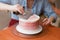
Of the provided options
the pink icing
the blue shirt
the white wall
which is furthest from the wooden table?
the white wall

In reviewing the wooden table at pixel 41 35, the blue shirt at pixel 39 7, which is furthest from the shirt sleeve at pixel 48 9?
the wooden table at pixel 41 35

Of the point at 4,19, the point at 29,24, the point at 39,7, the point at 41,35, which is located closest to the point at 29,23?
the point at 29,24

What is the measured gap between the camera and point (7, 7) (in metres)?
1.22

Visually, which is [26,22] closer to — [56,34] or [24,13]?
[24,13]

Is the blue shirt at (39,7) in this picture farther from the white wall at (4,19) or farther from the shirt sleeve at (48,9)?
the white wall at (4,19)

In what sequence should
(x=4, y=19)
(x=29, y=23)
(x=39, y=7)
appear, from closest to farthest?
(x=29, y=23), (x=39, y=7), (x=4, y=19)

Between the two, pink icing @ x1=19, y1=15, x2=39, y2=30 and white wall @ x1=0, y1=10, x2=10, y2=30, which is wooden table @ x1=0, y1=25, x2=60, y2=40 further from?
white wall @ x1=0, y1=10, x2=10, y2=30

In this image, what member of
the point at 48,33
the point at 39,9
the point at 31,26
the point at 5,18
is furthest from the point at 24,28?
the point at 5,18

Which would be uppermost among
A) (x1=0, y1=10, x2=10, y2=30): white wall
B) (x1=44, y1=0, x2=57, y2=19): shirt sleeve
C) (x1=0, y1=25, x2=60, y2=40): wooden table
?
(x1=44, y1=0, x2=57, y2=19): shirt sleeve

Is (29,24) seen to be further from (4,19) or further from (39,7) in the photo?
(4,19)

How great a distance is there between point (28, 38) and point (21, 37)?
0.05 meters

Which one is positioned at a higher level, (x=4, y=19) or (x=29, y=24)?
(x=29, y=24)

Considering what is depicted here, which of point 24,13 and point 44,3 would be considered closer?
point 24,13

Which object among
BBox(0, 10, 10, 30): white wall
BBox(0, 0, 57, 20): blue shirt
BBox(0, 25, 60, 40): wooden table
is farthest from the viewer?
BBox(0, 10, 10, 30): white wall
